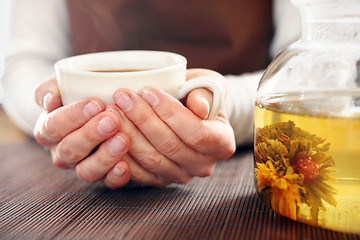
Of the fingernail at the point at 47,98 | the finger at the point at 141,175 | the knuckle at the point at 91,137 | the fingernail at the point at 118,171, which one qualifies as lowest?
the finger at the point at 141,175

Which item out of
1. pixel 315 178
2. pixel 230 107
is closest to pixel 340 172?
pixel 315 178

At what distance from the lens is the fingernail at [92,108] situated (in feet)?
1.65

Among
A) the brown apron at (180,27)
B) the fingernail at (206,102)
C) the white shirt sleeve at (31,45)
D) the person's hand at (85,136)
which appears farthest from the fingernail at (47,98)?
the brown apron at (180,27)

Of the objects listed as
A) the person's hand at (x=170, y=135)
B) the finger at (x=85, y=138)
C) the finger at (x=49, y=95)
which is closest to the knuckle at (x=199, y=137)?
the person's hand at (x=170, y=135)

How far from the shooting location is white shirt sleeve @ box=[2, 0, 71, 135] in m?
0.92

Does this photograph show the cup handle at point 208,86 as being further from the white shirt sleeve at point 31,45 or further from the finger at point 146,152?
the white shirt sleeve at point 31,45

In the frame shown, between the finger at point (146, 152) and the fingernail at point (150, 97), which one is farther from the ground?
the fingernail at point (150, 97)

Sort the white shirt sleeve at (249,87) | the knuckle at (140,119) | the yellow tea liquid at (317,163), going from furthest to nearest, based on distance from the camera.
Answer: the white shirt sleeve at (249,87)
the knuckle at (140,119)
the yellow tea liquid at (317,163)

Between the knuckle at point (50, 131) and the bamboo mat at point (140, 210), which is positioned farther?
the knuckle at point (50, 131)

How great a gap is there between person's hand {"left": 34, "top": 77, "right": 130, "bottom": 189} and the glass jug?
0.60 ft

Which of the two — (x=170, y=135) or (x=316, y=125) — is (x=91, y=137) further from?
(x=316, y=125)

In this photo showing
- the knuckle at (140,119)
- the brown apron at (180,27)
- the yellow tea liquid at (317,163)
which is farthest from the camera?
the brown apron at (180,27)

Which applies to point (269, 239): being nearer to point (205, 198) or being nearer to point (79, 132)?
point (205, 198)

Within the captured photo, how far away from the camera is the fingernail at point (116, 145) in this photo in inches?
21.0
